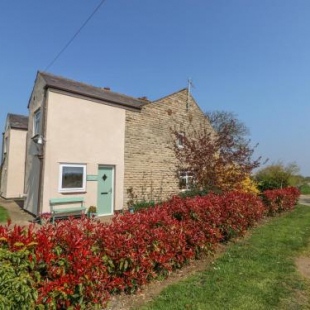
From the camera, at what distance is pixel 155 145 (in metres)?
15.0

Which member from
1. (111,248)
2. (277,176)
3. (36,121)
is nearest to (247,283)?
A: (111,248)

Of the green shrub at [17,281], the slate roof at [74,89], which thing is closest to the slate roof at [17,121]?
the slate roof at [74,89]

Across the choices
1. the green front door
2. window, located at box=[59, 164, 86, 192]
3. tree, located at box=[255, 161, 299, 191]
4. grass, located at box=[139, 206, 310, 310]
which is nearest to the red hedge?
grass, located at box=[139, 206, 310, 310]

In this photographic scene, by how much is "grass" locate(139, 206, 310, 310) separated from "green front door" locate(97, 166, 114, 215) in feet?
22.8

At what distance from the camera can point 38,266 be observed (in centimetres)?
319

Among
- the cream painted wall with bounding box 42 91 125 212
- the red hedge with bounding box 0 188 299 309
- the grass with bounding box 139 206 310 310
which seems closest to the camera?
the red hedge with bounding box 0 188 299 309

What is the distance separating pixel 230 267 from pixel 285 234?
430 cm

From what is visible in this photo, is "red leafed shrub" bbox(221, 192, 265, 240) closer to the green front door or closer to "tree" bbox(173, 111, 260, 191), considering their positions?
"tree" bbox(173, 111, 260, 191)

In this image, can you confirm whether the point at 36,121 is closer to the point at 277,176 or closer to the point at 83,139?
the point at 83,139

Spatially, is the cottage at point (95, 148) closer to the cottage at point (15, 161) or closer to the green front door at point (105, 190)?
the green front door at point (105, 190)

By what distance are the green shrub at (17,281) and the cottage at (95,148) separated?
8060 millimetres

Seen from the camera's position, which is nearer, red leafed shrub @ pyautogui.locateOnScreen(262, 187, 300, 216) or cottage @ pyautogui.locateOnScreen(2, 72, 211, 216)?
cottage @ pyautogui.locateOnScreen(2, 72, 211, 216)

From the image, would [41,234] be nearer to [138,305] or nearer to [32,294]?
[32,294]

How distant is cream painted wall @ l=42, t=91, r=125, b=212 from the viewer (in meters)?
10.8
